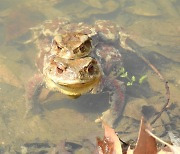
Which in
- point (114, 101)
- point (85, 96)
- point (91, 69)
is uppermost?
point (91, 69)

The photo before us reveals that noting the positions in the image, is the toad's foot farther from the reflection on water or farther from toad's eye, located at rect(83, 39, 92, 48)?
toad's eye, located at rect(83, 39, 92, 48)

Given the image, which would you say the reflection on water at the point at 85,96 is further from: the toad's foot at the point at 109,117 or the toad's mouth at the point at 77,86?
the toad's mouth at the point at 77,86

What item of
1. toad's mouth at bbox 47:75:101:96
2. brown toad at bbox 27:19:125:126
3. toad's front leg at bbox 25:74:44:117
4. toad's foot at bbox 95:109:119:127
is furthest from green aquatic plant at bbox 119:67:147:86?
toad's front leg at bbox 25:74:44:117

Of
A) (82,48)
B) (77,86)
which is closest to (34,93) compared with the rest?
(82,48)

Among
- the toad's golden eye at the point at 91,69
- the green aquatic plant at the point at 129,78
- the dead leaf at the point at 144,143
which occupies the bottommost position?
the green aquatic plant at the point at 129,78

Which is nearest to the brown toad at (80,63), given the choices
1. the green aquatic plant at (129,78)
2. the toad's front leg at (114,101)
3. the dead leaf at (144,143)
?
the toad's front leg at (114,101)

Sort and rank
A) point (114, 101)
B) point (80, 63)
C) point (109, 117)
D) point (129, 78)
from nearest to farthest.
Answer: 1. point (80, 63)
2. point (109, 117)
3. point (114, 101)
4. point (129, 78)

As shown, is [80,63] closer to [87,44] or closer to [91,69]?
[91,69]
